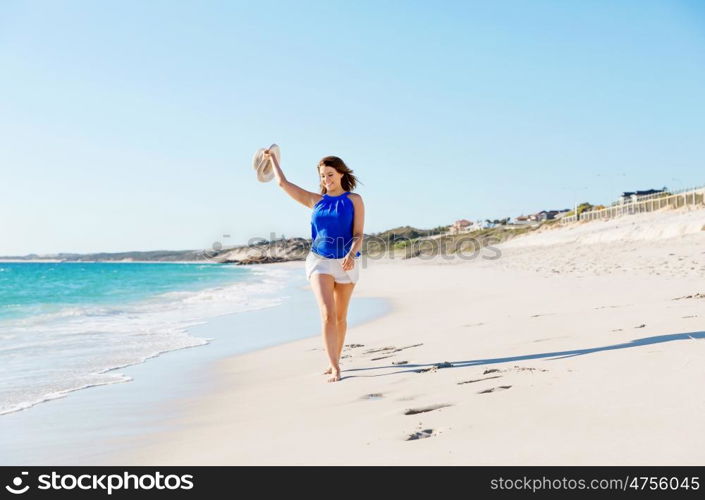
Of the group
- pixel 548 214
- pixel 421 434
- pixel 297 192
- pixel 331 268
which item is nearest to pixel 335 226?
pixel 331 268

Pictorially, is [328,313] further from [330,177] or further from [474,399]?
[474,399]

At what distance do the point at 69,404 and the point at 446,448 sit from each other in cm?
315

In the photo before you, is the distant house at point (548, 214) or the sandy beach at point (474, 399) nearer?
the sandy beach at point (474, 399)

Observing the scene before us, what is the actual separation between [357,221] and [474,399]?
1.89 metres

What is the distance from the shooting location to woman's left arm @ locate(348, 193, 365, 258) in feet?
15.9

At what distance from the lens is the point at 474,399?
3.43 m

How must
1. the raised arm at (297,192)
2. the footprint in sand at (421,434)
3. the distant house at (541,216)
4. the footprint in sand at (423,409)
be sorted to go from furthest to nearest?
the distant house at (541,216) < the raised arm at (297,192) < the footprint in sand at (423,409) < the footprint in sand at (421,434)

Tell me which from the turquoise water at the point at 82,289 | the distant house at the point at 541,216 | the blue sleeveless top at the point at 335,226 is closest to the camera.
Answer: the blue sleeveless top at the point at 335,226

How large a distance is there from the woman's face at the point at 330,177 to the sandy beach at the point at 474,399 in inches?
60.4

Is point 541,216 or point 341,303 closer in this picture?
point 341,303

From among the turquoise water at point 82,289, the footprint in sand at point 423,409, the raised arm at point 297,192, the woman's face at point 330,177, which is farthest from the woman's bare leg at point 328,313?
the turquoise water at point 82,289

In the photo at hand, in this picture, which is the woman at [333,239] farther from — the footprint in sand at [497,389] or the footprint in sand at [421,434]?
the footprint in sand at [421,434]

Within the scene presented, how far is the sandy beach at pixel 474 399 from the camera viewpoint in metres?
2.55
